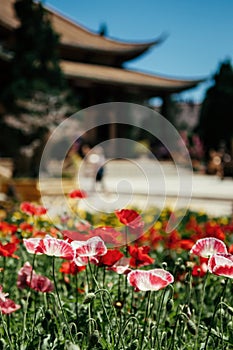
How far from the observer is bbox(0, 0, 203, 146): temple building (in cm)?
2209

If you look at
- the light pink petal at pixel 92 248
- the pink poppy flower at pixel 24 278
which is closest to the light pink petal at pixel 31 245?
the light pink petal at pixel 92 248

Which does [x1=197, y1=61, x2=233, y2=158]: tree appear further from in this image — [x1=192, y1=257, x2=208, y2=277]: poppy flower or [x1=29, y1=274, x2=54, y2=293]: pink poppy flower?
[x1=29, y1=274, x2=54, y2=293]: pink poppy flower

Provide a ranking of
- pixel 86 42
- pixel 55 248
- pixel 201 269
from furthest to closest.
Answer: pixel 86 42
pixel 201 269
pixel 55 248

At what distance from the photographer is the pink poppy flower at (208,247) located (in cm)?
164

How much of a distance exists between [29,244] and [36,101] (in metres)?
10.4

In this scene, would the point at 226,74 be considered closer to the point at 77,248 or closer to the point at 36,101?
the point at 36,101

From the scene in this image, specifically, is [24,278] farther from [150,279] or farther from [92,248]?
[150,279]

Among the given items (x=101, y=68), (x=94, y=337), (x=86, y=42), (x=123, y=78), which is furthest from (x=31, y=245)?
(x=86, y=42)

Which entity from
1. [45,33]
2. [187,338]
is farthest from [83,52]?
[187,338]

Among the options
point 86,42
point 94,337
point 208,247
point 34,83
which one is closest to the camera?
point 94,337

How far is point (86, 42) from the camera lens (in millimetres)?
25156

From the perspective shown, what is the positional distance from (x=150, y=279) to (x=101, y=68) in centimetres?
2378

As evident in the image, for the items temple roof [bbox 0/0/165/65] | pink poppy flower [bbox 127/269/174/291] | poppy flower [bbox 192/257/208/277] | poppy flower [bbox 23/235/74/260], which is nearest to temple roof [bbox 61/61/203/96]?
temple roof [bbox 0/0/165/65]

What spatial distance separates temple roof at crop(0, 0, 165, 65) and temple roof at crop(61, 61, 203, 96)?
2.12ft
